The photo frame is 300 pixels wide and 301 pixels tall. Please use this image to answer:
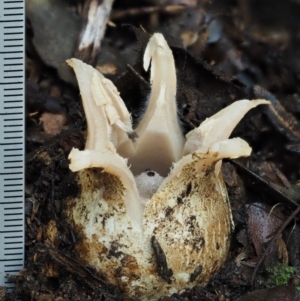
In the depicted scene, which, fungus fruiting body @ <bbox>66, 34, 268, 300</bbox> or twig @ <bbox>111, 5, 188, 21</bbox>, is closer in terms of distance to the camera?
fungus fruiting body @ <bbox>66, 34, 268, 300</bbox>

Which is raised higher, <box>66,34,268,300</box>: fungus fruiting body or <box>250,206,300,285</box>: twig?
<box>66,34,268,300</box>: fungus fruiting body

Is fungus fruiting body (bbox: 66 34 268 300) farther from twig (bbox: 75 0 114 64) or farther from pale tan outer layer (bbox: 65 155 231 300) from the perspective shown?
twig (bbox: 75 0 114 64)

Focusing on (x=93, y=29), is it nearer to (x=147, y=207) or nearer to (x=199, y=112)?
(x=199, y=112)

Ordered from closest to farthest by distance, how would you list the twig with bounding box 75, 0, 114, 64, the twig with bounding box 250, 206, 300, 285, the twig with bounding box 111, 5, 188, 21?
the twig with bounding box 250, 206, 300, 285
the twig with bounding box 75, 0, 114, 64
the twig with bounding box 111, 5, 188, 21

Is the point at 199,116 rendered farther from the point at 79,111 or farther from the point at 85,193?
the point at 85,193

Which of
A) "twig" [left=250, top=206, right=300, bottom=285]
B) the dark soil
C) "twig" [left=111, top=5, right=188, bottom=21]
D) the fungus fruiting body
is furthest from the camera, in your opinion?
"twig" [left=111, top=5, right=188, bottom=21]

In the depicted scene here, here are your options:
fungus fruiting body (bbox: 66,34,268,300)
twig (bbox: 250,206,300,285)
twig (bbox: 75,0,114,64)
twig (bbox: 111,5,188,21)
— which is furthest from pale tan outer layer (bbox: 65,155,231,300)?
twig (bbox: 111,5,188,21)

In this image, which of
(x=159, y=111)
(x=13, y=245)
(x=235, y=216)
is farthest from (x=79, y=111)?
(x=235, y=216)

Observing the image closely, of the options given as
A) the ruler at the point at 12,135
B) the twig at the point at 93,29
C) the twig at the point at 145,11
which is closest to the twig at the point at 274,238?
the ruler at the point at 12,135
